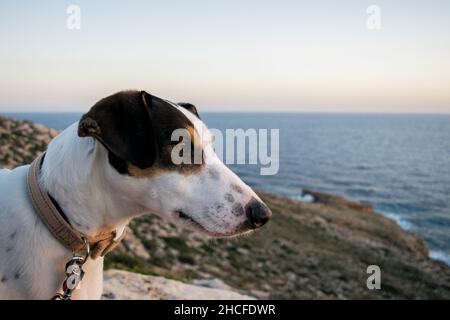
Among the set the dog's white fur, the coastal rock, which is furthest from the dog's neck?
the coastal rock

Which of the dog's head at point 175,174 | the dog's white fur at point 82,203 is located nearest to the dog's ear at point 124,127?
the dog's head at point 175,174

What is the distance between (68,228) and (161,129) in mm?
946

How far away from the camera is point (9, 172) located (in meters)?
3.35

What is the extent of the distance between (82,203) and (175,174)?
2.21 ft

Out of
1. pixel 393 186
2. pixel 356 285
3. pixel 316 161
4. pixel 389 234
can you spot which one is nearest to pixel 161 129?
pixel 356 285

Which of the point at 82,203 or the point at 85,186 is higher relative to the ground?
the point at 85,186

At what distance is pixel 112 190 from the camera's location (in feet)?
9.98

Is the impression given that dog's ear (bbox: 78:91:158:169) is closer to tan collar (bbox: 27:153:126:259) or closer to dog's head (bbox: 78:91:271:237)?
dog's head (bbox: 78:91:271:237)

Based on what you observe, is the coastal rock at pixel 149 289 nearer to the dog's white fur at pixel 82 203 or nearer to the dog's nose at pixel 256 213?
the dog's white fur at pixel 82 203

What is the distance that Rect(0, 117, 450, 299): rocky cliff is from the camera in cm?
821

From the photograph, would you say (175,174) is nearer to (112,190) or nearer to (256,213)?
(112,190)

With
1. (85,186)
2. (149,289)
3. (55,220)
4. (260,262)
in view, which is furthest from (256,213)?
(260,262)

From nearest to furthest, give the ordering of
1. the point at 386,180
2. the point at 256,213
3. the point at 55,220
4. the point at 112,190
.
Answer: the point at 55,220 < the point at 112,190 < the point at 256,213 < the point at 386,180
